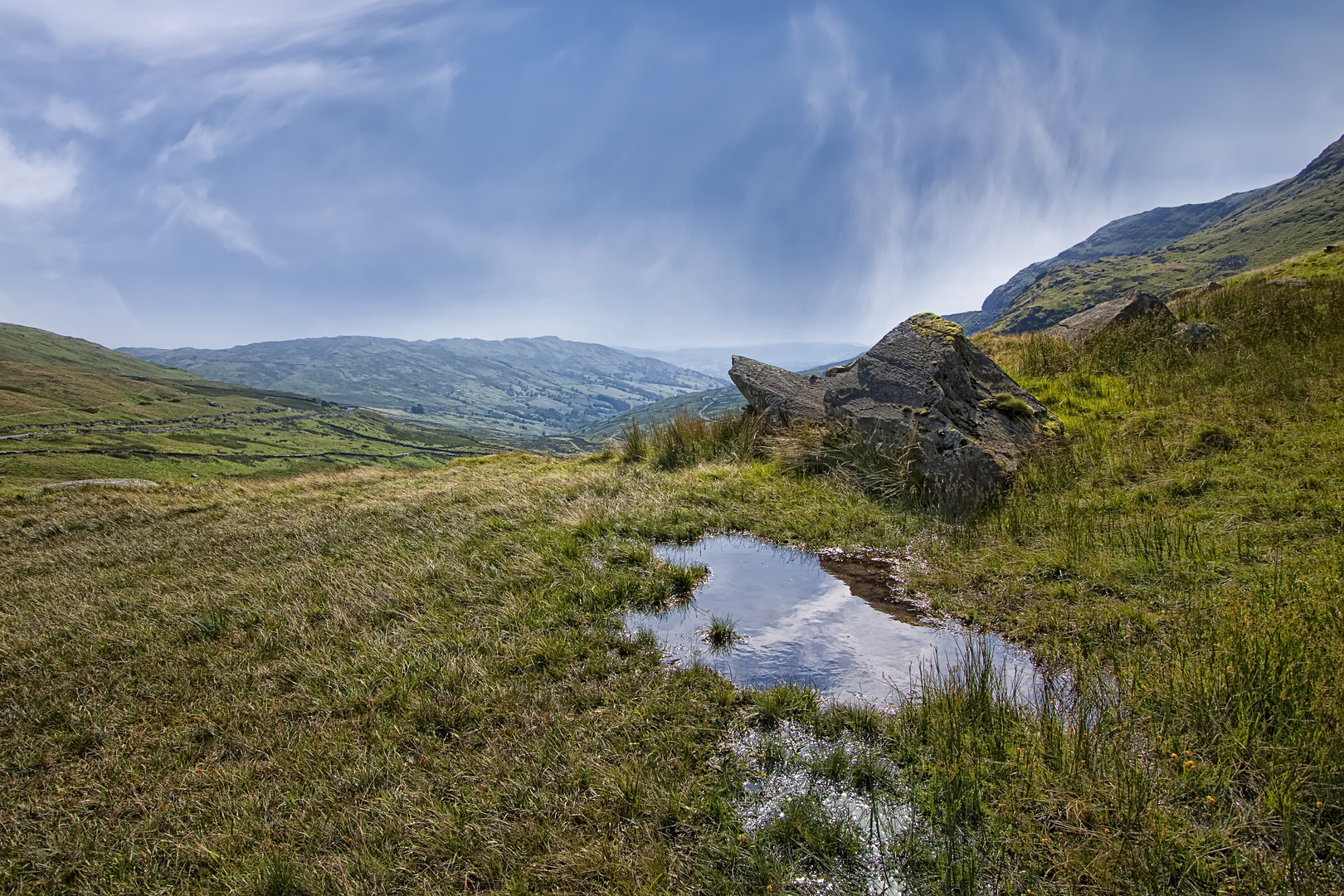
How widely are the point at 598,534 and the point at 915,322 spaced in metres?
8.13

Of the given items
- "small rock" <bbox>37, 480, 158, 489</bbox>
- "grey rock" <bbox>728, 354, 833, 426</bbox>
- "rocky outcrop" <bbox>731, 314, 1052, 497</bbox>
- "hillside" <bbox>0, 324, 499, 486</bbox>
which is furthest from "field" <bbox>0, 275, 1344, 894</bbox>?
"hillside" <bbox>0, 324, 499, 486</bbox>

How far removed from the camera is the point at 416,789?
11.3 feet

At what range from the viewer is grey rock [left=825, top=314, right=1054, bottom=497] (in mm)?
8422

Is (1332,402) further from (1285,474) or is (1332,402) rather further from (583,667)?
(583,667)

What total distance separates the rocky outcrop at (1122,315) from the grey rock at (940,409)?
592 cm

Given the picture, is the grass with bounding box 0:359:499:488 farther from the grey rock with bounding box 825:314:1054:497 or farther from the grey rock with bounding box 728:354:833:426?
the grey rock with bounding box 825:314:1054:497

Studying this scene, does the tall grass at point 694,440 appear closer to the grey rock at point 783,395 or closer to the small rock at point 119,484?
the grey rock at point 783,395

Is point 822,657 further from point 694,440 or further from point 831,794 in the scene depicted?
point 694,440

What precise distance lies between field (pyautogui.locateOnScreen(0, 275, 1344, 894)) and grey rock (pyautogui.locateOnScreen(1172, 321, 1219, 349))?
3374mm

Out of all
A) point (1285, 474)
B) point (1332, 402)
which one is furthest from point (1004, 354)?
point (1285, 474)

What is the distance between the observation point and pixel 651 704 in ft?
13.5

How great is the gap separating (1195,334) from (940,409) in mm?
8218

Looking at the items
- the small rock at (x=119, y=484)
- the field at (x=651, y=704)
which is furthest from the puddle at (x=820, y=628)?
the small rock at (x=119, y=484)

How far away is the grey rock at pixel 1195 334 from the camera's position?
12273 millimetres
